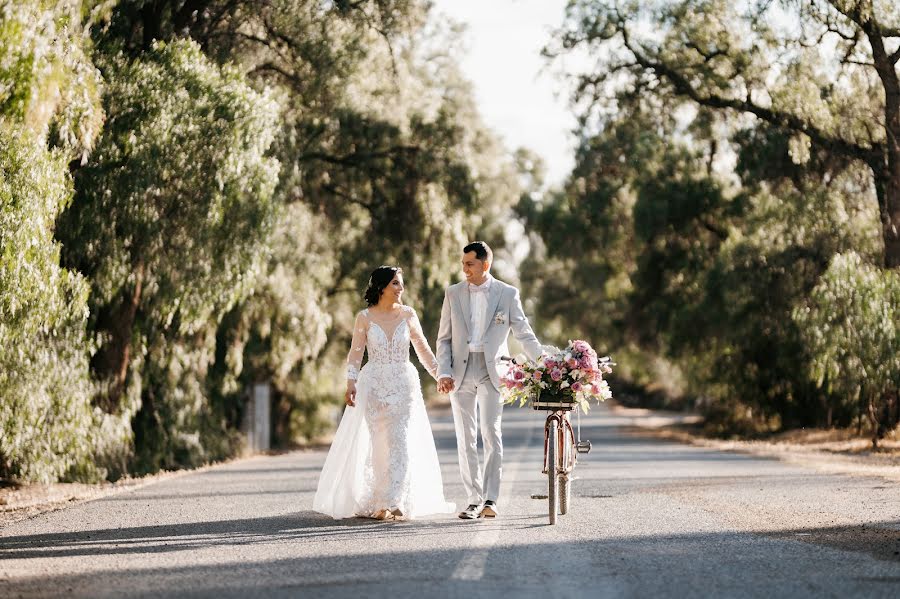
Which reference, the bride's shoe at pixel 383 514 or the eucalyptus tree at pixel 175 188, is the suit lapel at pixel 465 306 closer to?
the bride's shoe at pixel 383 514

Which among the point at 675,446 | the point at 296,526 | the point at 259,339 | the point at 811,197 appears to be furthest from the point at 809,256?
the point at 296,526

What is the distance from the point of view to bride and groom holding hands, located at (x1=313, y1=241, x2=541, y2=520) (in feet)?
39.0

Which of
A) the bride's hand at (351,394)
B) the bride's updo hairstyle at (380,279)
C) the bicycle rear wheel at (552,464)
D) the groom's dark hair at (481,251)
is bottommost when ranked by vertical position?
the bicycle rear wheel at (552,464)

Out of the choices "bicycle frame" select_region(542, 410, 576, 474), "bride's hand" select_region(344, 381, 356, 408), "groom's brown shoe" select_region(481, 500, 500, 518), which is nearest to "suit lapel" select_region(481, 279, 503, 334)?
"bicycle frame" select_region(542, 410, 576, 474)

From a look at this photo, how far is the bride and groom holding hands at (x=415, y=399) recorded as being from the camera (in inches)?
468

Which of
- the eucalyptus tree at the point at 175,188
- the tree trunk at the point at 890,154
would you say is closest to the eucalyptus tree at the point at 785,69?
the tree trunk at the point at 890,154

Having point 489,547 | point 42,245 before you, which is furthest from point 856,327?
point 489,547

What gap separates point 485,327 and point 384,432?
1.39m

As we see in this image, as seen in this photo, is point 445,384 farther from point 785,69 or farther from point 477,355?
point 785,69

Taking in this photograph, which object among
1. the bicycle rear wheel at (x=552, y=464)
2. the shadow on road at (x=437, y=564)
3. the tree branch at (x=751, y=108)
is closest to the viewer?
the shadow on road at (x=437, y=564)

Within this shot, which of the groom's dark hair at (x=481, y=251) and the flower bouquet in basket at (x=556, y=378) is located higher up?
the groom's dark hair at (x=481, y=251)

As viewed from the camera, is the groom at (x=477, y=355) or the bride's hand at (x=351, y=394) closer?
the groom at (x=477, y=355)

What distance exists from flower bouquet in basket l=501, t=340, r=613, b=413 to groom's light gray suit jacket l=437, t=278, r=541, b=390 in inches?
6.7

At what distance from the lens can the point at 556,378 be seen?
462 inches
